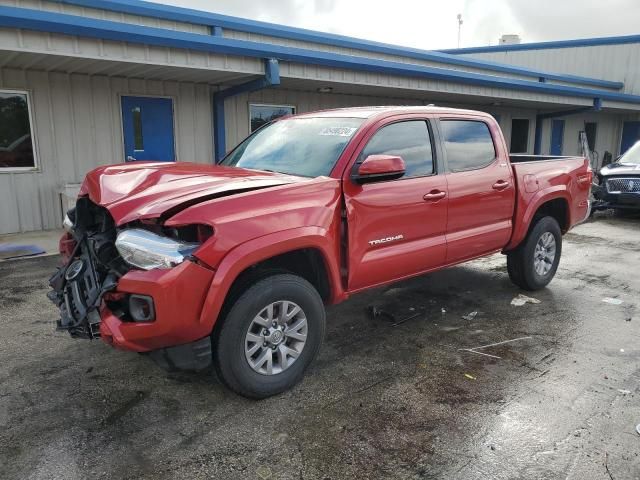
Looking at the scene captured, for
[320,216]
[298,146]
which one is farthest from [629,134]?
[320,216]

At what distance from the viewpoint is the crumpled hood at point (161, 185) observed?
2.97m

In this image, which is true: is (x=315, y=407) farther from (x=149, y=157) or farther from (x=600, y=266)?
(x=149, y=157)

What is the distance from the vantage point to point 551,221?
5.68 metres

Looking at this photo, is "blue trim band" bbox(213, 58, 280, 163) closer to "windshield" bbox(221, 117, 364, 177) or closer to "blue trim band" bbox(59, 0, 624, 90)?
"blue trim band" bbox(59, 0, 624, 90)

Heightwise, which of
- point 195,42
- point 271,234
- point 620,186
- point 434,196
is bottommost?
point 620,186

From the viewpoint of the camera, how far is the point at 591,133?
2322cm

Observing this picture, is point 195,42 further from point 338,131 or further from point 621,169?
point 621,169

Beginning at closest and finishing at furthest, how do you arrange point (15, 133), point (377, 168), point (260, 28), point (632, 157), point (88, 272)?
point (88, 272)
point (377, 168)
point (15, 133)
point (632, 157)
point (260, 28)

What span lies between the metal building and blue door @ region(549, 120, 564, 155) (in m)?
8.71

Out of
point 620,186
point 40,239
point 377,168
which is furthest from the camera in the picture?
point 620,186

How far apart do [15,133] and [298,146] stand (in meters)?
6.74

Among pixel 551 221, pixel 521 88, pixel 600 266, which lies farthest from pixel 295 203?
pixel 521 88

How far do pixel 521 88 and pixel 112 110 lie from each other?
11.4 m

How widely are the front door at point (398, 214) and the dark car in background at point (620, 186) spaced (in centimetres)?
827
